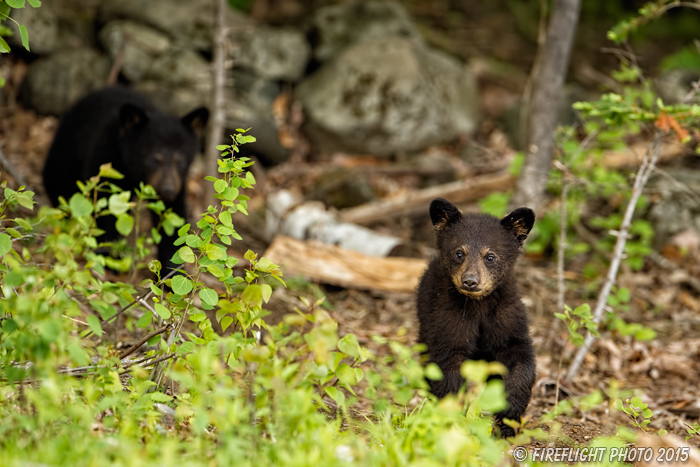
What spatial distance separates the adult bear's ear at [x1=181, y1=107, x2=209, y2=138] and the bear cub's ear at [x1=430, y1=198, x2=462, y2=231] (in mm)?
3122

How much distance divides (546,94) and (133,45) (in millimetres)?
6292

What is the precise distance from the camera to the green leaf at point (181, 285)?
Answer: 11.7 ft

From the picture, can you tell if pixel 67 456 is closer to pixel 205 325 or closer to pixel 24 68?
pixel 205 325

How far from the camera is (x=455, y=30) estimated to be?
42.4 ft

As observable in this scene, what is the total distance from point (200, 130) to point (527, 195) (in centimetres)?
349

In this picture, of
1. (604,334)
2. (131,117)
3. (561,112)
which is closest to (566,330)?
(604,334)

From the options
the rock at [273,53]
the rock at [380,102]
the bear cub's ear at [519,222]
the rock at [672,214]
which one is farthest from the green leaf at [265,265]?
the rock at [273,53]

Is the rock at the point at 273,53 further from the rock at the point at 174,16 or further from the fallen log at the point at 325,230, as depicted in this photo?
the fallen log at the point at 325,230

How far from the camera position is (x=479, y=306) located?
444 cm

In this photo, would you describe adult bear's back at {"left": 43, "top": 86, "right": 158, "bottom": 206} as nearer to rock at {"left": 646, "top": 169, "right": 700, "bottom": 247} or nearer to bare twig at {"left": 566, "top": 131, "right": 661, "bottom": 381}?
bare twig at {"left": 566, "top": 131, "right": 661, "bottom": 381}

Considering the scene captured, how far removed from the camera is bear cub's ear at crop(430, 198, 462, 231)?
460 cm

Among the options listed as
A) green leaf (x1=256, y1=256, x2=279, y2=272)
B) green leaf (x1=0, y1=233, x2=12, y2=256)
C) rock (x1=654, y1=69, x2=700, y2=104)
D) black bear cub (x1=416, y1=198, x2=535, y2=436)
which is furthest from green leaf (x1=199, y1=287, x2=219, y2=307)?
rock (x1=654, y1=69, x2=700, y2=104)

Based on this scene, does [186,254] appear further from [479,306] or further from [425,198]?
[425,198]

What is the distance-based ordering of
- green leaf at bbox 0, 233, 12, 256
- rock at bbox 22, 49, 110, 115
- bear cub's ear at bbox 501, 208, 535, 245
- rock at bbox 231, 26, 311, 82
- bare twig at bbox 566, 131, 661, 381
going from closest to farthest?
green leaf at bbox 0, 233, 12, 256, bear cub's ear at bbox 501, 208, 535, 245, bare twig at bbox 566, 131, 661, 381, rock at bbox 22, 49, 110, 115, rock at bbox 231, 26, 311, 82
